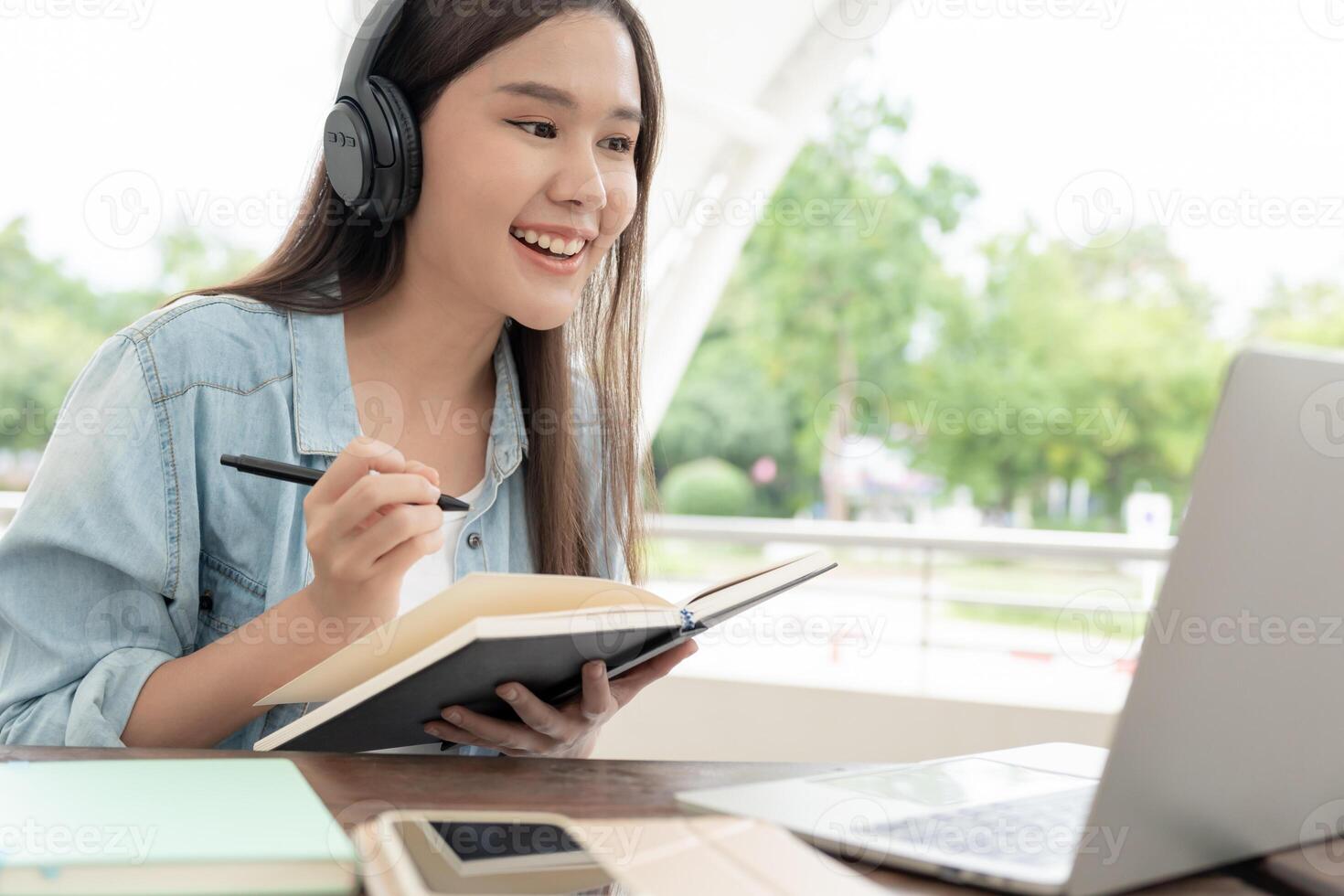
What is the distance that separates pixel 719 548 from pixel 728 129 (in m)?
13.3

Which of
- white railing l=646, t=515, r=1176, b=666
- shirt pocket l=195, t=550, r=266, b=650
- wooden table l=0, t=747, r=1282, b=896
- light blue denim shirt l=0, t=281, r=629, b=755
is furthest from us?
white railing l=646, t=515, r=1176, b=666

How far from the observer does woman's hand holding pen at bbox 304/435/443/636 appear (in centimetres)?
81

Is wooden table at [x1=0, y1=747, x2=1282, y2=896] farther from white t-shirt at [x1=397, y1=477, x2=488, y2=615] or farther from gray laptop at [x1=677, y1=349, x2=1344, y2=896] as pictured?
white t-shirt at [x1=397, y1=477, x2=488, y2=615]

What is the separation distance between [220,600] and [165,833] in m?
0.59

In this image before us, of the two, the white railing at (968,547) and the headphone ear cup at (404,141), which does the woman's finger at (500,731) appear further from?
the white railing at (968,547)

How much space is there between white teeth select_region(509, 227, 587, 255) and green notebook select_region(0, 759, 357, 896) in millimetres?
665

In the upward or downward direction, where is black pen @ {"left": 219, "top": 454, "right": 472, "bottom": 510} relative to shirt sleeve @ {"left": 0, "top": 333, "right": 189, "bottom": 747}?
upward

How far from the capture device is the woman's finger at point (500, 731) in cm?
82

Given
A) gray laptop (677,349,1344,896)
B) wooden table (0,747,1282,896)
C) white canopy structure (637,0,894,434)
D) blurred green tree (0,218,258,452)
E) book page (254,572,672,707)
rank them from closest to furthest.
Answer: gray laptop (677,349,1344,896) < wooden table (0,747,1282,896) < book page (254,572,672,707) < white canopy structure (637,0,894,434) < blurred green tree (0,218,258,452)

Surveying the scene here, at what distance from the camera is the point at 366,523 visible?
852mm

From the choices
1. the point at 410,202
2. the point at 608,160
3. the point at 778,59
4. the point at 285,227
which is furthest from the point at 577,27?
the point at 778,59

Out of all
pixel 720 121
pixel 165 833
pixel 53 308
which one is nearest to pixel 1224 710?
pixel 165 833

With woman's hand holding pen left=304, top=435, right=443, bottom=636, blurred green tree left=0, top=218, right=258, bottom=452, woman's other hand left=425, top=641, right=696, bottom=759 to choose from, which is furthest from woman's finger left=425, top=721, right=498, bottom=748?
blurred green tree left=0, top=218, right=258, bottom=452

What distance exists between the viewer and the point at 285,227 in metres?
1.29
